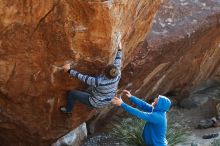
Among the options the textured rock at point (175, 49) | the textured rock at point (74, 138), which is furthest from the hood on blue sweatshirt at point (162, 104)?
the textured rock at point (74, 138)

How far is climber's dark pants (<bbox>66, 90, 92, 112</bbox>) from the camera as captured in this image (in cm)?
827

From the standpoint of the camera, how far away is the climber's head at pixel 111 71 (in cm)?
776

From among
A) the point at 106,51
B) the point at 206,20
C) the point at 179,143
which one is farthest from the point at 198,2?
the point at 106,51

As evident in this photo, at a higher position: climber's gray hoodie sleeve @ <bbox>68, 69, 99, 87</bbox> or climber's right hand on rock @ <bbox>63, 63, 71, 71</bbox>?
climber's right hand on rock @ <bbox>63, 63, 71, 71</bbox>

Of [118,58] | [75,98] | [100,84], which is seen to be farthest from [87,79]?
[75,98]

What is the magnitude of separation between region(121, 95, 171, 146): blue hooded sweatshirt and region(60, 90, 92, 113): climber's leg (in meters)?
0.60

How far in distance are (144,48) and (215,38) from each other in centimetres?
243

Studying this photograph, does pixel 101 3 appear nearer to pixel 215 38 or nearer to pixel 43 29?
pixel 43 29

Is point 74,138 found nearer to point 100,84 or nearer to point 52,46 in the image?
point 100,84

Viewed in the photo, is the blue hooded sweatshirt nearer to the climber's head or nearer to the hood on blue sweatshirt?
the hood on blue sweatshirt

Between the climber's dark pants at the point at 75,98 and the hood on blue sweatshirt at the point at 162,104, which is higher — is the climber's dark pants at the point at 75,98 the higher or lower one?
the lower one

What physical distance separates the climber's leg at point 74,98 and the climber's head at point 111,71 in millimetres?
572

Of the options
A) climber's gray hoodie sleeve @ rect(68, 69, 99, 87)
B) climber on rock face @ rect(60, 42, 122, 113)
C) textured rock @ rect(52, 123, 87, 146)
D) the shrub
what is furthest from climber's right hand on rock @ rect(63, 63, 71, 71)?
the shrub

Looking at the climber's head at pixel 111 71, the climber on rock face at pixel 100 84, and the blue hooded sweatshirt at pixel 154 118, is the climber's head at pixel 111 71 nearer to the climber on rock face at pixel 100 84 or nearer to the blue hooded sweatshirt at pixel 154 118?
the climber on rock face at pixel 100 84
